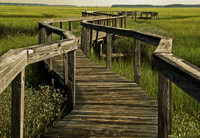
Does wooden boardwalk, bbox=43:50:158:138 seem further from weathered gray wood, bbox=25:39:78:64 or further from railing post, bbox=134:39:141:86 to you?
weathered gray wood, bbox=25:39:78:64

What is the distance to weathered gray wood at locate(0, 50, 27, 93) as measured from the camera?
5.78 feet

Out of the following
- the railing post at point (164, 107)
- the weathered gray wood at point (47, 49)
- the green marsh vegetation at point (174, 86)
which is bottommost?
the green marsh vegetation at point (174, 86)

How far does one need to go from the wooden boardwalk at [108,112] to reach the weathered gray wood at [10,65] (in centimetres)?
118

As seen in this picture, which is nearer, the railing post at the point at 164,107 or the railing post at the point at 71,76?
the railing post at the point at 164,107

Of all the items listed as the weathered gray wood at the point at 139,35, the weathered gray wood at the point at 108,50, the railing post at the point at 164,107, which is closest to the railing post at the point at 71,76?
the weathered gray wood at the point at 139,35

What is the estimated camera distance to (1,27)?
53.9ft

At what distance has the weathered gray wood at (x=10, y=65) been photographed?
1.76 meters

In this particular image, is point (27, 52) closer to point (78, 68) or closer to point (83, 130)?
point (83, 130)

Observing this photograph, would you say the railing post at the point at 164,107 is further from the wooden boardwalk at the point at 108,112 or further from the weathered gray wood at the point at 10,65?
the weathered gray wood at the point at 10,65

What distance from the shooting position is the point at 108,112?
151 inches

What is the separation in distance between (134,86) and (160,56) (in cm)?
290

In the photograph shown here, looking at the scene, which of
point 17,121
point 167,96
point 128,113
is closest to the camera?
point 17,121

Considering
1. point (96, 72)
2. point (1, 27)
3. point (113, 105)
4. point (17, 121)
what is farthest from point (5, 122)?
point (1, 27)

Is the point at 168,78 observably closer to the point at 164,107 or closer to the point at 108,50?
the point at 164,107
